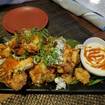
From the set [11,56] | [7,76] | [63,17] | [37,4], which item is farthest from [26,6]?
[7,76]

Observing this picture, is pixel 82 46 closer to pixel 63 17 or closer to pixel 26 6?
pixel 63 17

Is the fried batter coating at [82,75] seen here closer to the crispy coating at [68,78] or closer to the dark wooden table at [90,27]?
the crispy coating at [68,78]

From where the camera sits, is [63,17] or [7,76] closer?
[7,76]

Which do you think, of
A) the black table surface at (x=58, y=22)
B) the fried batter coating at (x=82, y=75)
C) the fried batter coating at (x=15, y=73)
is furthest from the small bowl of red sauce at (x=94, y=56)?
the fried batter coating at (x=15, y=73)

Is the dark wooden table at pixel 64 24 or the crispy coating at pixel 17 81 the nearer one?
the crispy coating at pixel 17 81

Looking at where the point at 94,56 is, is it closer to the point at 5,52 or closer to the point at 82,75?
the point at 82,75

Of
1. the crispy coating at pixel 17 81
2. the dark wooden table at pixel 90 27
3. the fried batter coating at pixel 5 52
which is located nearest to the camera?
the crispy coating at pixel 17 81

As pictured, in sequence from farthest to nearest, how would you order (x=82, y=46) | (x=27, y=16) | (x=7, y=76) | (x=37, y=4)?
(x=37, y=4), (x=27, y=16), (x=82, y=46), (x=7, y=76)
